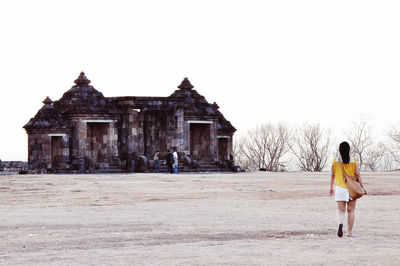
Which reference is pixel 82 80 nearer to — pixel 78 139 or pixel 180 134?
pixel 78 139

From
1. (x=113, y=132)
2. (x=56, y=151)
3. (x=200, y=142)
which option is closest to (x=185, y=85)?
(x=200, y=142)

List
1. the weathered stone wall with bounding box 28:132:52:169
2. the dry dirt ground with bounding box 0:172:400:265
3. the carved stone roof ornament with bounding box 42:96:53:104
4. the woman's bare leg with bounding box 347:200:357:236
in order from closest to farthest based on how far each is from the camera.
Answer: the dry dirt ground with bounding box 0:172:400:265 < the woman's bare leg with bounding box 347:200:357:236 < the weathered stone wall with bounding box 28:132:52:169 < the carved stone roof ornament with bounding box 42:96:53:104

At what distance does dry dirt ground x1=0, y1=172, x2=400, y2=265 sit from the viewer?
1068 cm

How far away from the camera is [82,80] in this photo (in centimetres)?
5384

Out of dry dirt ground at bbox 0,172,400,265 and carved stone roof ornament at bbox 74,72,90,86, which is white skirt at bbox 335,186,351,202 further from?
carved stone roof ornament at bbox 74,72,90,86

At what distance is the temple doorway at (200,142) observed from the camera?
2283 inches

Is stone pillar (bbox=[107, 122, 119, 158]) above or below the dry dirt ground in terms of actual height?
above

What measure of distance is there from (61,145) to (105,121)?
11.4 ft

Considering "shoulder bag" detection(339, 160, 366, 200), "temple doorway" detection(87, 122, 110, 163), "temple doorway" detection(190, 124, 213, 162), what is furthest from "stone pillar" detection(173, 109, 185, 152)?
"shoulder bag" detection(339, 160, 366, 200)

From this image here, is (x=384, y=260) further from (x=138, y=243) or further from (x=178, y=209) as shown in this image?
(x=178, y=209)

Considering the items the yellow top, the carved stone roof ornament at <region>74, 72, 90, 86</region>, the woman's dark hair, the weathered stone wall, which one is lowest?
the yellow top

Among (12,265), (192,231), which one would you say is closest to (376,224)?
(192,231)

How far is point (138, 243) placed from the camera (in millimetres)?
12305

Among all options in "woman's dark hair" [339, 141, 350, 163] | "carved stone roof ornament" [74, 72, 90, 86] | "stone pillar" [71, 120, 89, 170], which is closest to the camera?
"woman's dark hair" [339, 141, 350, 163]
